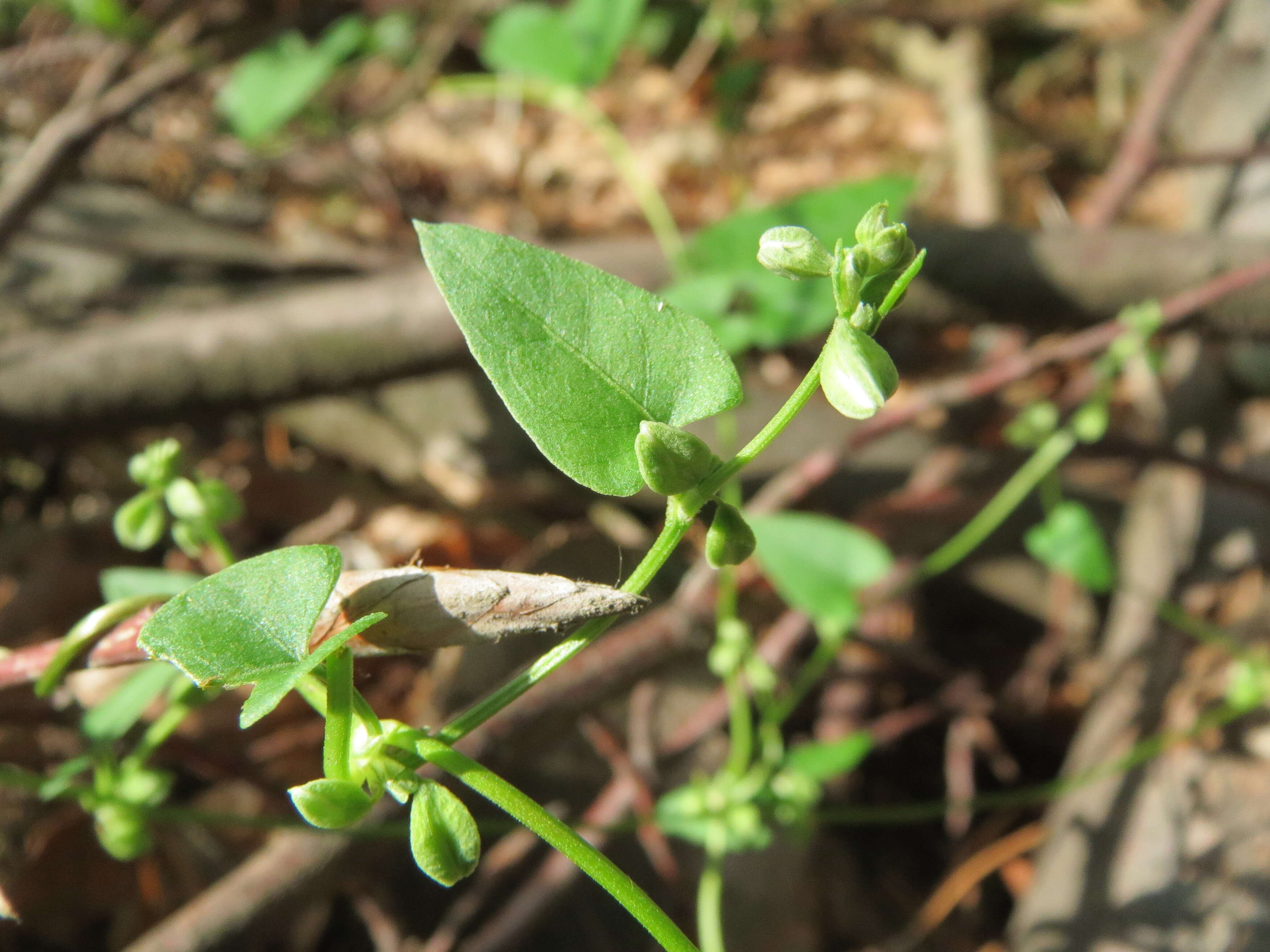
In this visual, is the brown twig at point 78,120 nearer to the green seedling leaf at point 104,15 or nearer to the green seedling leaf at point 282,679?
the green seedling leaf at point 104,15

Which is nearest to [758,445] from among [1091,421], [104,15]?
[1091,421]

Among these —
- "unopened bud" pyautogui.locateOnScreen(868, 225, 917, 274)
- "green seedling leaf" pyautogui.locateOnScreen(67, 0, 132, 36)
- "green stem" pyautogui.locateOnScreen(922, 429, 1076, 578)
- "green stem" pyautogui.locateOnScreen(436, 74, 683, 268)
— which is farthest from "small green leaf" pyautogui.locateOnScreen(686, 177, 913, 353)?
"green seedling leaf" pyautogui.locateOnScreen(67, 0, 132, 36)

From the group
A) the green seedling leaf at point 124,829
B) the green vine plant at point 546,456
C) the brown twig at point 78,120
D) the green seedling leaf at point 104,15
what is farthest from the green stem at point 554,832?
the green seedling leaf at point 104,15

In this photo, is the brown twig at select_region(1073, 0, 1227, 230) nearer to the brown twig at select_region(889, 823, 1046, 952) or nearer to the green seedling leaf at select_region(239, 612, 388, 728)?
the brown twig at select_region(889, 823, 1046, 952)

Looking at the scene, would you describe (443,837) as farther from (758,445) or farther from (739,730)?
(739,730)

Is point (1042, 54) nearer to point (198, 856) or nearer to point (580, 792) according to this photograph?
point (580, 792)
